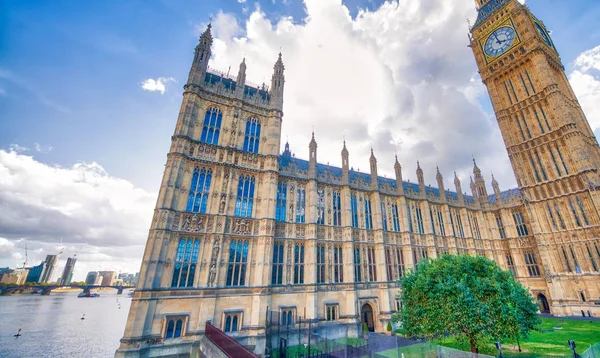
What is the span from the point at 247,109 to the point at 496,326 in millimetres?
28633

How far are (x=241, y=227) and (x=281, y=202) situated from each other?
218 inches

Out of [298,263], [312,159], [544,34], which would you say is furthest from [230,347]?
[544,34]

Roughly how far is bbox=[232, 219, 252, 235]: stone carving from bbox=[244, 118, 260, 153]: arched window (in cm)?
823

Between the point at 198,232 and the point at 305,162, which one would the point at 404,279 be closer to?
the point at 198,232

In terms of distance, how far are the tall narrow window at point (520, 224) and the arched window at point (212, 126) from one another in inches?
2084

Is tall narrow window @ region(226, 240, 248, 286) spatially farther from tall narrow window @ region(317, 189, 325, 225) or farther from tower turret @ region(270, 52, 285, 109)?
tower turret @ region(270, 52, 285, 109)

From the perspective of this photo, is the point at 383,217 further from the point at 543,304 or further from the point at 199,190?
the point at 543,304

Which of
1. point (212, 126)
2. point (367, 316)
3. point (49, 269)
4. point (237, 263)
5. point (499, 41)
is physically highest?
point (499, 41)

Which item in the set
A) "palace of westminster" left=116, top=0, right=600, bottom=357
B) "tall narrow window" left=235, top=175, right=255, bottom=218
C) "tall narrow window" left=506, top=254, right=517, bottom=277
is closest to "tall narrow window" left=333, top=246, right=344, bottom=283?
"palace of westminster" left=116, top=0, right=600, bottom=357

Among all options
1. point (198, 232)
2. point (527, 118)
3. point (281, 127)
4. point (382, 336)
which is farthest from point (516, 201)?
point (198, 232)

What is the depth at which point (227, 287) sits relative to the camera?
72.4ft

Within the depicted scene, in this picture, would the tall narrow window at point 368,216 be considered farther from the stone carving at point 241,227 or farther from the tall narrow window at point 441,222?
the stone carving at point 241,227

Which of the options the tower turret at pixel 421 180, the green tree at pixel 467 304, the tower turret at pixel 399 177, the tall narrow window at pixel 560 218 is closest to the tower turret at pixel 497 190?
the tall narrow window at pixel 560 218

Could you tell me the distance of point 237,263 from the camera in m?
23.5
